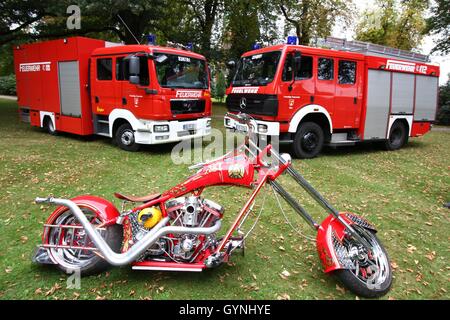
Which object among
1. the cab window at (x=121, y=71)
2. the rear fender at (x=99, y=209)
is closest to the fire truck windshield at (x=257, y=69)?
the cab window at (x=121, y=71)

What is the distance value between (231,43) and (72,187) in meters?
17.9

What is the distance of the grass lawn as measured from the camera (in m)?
3.02

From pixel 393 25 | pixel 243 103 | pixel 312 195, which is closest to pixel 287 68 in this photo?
pixel 243 103

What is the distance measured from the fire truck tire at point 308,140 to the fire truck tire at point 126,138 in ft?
13.0

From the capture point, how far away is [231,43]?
2142 centimetres

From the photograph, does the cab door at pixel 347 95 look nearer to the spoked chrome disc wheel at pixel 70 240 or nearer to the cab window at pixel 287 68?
the cab window at pixel 287 68

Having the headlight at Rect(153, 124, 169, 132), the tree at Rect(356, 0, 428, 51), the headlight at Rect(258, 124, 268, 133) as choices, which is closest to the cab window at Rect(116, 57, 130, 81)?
the headlight at Rect(153, 124, 169, 132)

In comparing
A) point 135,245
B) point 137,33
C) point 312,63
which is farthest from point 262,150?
point 137,33

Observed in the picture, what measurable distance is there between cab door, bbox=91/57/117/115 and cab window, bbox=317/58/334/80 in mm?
5064

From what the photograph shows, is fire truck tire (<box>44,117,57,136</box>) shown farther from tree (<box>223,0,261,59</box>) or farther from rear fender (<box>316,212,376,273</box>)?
tree (<box>223,0,261,59</box>)

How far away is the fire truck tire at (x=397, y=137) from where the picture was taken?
9.88 metres

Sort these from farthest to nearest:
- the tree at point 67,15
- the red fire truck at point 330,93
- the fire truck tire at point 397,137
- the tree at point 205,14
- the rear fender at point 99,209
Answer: the tree at point 205,14
the tree at point 67,15
the fire truck tire at point 397,137
the red fire truck at point 330,93
the rear fender at point 99,209
